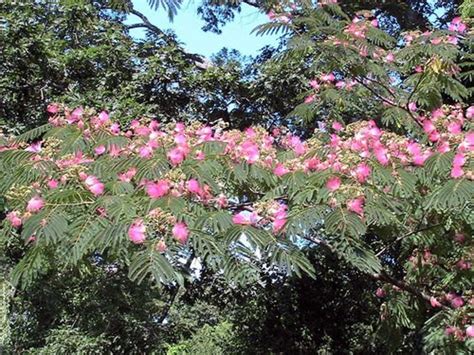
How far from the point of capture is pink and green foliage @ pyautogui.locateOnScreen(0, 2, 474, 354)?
316 centimetres

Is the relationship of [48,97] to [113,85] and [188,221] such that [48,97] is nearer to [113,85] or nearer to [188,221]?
[113,85]

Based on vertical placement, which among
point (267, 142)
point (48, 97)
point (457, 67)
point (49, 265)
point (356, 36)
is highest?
point (48, 97)

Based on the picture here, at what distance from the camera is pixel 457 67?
17.4 ft

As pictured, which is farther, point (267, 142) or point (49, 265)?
point (267, 142)

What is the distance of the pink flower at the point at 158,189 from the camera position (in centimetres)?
339

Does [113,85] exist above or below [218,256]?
above

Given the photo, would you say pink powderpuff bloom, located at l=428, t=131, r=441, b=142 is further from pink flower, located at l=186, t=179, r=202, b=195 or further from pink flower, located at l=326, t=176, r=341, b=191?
pink flower, located at l=186, t=179, r=202, b=195

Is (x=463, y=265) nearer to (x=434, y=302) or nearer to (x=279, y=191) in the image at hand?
(x=434, y=302)

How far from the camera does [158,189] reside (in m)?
3.40

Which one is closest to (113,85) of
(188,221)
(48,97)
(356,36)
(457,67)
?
(48,97)

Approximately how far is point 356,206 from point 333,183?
0.70 ft

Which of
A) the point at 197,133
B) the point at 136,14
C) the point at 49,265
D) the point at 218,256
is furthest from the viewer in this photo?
the point at 136,14

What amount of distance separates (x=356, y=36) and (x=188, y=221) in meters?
2.89

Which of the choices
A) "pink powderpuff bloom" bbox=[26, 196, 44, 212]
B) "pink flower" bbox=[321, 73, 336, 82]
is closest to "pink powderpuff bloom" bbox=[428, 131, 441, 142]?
"pink flower" bbox=[321, 73, 336, 82]
